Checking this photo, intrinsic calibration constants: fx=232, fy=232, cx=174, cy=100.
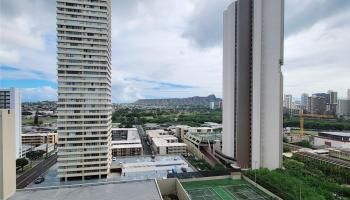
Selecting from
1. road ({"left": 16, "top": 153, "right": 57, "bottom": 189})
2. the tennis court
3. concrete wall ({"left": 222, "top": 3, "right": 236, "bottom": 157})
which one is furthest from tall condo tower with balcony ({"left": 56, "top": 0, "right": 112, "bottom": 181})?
concrete wall ({"left": 222, "top": 3, "right": 236, "bottom": 157})

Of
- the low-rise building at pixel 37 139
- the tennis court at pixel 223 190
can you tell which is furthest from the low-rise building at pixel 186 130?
the tennis court at pixel 223 190

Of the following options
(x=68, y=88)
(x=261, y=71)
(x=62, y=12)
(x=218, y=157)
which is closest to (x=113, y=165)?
(x=68, y=88)

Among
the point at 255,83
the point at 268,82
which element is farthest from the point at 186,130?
the point at 268,82

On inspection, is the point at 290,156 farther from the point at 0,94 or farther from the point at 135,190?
the point at 0,94

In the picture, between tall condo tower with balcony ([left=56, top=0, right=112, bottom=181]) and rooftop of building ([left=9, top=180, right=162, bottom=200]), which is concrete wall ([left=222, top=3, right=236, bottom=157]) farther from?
rooftop of building ([left=9, top=180, right=162, bottom=200])

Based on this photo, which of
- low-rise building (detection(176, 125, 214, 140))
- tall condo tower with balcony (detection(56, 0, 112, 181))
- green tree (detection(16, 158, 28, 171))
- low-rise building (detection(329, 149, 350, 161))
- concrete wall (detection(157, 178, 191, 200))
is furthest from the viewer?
low-rise building (detection(176, 125, 214, 140))

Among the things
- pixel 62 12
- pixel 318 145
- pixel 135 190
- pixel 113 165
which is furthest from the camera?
pixel 318 145

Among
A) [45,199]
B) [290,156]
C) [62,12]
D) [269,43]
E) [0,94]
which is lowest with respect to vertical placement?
[290,156]
